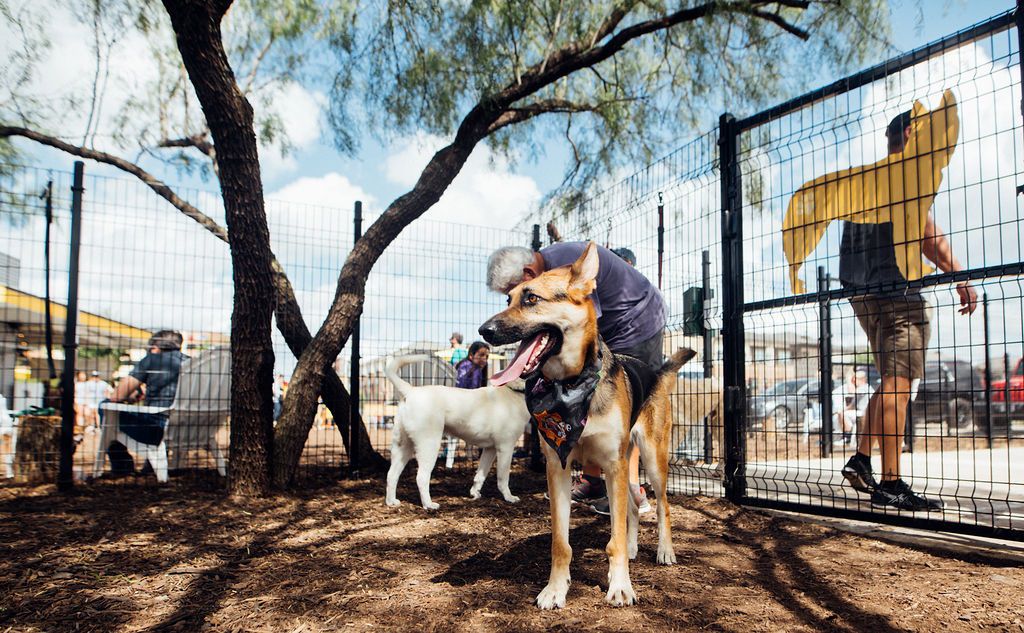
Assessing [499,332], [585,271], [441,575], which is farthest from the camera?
[441,575]

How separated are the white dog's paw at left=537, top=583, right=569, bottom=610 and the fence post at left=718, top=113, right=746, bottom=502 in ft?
8.61

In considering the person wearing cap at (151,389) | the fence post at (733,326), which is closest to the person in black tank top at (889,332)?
the fence post at (733,326)

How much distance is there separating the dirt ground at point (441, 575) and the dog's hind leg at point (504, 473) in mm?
463

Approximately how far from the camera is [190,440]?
6.46m

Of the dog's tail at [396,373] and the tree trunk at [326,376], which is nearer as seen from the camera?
the dog's tail at [396,373]

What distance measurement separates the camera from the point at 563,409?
270 cm

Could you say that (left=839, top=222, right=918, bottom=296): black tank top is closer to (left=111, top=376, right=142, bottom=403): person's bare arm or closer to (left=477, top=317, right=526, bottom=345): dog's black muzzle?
(left=477, top=317, right=526, bottom=345): dog's black muzzle

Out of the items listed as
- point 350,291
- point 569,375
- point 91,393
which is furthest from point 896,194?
point 91,393

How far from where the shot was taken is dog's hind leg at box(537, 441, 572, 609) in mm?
2660

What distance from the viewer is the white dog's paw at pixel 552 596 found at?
8.63ft

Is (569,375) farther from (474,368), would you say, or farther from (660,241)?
(474,368)

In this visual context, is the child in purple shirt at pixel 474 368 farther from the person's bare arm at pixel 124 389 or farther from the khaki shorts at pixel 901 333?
the khaki shorts at pixel 901 333

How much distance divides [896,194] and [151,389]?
683 cm

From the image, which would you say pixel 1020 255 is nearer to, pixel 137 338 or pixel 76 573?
pixel 76 573
